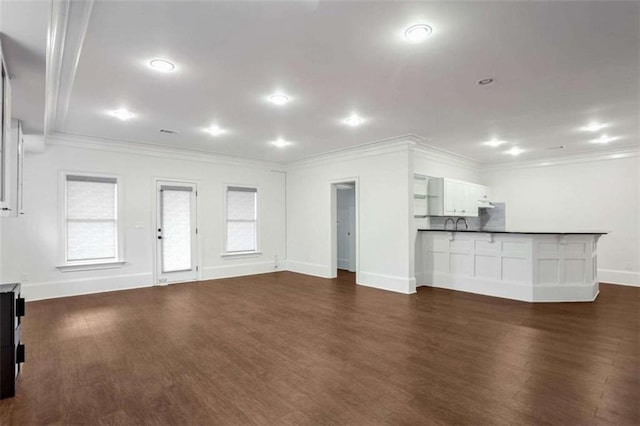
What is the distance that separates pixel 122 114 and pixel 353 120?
320 cm

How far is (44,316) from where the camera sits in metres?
4.46

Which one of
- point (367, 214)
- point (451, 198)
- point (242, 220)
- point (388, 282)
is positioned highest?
point (451, 198)

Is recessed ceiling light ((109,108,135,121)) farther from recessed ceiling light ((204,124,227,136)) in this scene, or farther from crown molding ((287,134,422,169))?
crown molding ((287,134,422,169))

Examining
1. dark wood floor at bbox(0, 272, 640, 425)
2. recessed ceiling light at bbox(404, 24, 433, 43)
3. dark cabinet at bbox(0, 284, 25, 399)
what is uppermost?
recessed ceiling light at bbox(404, 24, 433, 43)

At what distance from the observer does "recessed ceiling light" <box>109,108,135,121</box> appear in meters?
4.36

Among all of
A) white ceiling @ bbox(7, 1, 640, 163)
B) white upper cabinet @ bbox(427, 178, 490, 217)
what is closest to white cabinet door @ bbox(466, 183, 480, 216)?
white upper cabinet @ bbox(427, 178, 490, 217)

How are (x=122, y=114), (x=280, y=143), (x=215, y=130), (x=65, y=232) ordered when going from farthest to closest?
(x=280, y=143), (x=65, y=232), (x=215, y=130), (x=122, y=114)

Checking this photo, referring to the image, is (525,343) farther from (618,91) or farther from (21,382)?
(21,382)

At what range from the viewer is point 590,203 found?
711 cm

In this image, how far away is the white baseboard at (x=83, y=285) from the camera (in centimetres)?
532

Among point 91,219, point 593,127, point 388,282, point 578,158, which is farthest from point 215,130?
point 578,158

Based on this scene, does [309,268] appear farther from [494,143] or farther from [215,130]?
[494,143]

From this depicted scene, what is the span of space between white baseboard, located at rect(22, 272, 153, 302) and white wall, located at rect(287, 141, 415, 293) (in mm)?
3460

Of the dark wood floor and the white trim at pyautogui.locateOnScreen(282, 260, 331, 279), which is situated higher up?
the white trim at pyautogui.locateOnScreen(282, 260, 331, 279)
